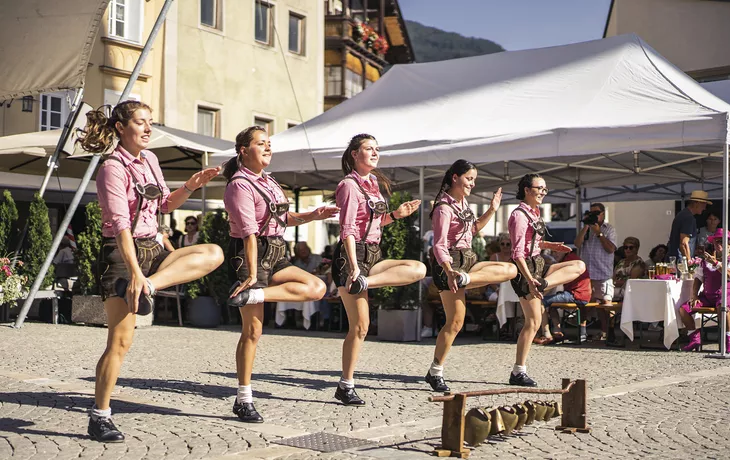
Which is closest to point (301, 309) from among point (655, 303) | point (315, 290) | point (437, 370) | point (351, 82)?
point (655, 303)

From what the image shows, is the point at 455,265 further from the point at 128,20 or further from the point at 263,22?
the point at 263,22

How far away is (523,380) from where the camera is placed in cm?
872

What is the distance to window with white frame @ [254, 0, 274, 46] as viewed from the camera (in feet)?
107

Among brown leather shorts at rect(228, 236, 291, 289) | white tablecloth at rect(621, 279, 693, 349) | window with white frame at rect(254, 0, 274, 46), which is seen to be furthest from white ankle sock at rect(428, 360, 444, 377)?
window with white frame at rect(254, 0, 274, 46)

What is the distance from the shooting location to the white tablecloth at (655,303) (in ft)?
40.4

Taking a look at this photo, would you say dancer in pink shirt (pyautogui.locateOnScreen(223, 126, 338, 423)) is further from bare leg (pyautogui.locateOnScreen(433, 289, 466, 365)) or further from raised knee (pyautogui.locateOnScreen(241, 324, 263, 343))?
bare leg (pyautogui.locateOnScreen(433, 289, 466, 365))

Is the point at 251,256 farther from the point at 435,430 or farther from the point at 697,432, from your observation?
the point at 697,432

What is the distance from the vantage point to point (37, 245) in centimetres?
1540

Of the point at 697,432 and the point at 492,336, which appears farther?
the point at 492,336

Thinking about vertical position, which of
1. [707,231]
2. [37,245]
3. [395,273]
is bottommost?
[395,273]

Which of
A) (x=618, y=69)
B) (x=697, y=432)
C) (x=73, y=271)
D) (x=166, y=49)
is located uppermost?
(x=166, y=49)

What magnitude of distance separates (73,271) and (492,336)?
684 centimetres

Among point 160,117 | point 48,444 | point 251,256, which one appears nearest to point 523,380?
point 251,256

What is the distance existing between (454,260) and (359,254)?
48.2 inches
